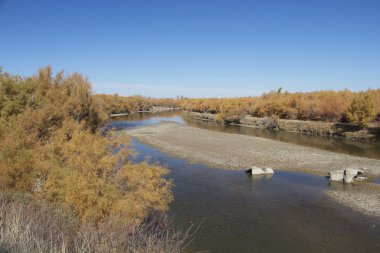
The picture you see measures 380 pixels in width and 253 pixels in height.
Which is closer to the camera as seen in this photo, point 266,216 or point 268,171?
point 266,216

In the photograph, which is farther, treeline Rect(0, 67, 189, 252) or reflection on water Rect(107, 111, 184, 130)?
reflection on water Rect(107, 111, 184, 130)

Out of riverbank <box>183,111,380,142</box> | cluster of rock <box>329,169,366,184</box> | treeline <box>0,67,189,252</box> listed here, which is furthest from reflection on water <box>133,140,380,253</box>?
riverbank <box>183,111,380,142</box>

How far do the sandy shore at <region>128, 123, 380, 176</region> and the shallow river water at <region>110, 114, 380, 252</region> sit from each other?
216 inches

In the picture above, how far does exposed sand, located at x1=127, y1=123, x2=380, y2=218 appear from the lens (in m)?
25.4

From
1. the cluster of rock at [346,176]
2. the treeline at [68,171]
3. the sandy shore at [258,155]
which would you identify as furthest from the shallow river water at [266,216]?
the sandy shore at [258,155]

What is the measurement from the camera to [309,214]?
21.7m

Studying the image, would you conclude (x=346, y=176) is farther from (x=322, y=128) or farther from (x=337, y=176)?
(x=322, y=128)

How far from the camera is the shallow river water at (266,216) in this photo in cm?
1731

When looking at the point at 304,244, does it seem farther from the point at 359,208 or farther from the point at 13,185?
the point at 13,185

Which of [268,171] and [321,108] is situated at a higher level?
[321,108]

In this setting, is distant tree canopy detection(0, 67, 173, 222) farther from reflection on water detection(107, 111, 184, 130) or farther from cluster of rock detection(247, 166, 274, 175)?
reflection on water detection(107, 111, 184, 130)

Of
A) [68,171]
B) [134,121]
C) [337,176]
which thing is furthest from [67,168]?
[134,121]

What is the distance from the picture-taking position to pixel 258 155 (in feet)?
137

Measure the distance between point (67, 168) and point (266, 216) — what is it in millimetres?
13724
